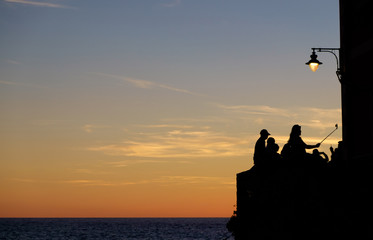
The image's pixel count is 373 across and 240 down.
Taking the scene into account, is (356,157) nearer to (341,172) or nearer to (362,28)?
(341,172)

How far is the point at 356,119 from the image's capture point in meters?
17.8

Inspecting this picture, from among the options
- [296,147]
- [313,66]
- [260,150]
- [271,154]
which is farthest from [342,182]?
[313,66]

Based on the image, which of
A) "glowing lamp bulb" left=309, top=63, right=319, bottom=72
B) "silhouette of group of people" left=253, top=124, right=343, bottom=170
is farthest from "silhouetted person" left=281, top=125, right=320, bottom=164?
"glowing lamp bulb" left=309, top=63, right=319, bottom=72

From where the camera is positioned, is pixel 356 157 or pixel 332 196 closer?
pixel 332 196

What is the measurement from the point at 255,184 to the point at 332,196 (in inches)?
165

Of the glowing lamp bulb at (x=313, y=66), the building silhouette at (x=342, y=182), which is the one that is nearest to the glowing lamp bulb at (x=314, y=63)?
the glowing lamp bulb at (x=313, y=66)

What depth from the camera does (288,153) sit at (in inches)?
687

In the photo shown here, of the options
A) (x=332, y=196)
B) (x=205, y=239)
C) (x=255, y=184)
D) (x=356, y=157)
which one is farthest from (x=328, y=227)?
(x=205, y=239)

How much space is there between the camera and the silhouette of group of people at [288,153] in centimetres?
1700

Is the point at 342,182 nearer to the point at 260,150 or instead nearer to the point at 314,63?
the point at 260,150

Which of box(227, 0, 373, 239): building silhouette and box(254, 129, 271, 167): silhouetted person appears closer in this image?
box(227, 0, 373, 239): building silhouette

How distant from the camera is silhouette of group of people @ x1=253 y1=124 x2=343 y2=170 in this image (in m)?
17.0

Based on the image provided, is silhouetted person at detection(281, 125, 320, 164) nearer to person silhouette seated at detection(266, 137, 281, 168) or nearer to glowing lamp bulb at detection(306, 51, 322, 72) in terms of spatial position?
person silhouette seated at detection(266, 137, 281, 168)

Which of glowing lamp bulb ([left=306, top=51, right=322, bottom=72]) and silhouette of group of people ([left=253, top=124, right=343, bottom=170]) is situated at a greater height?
glowing lamp bulb ([left=306, top=51, right=322, bottom=72])
